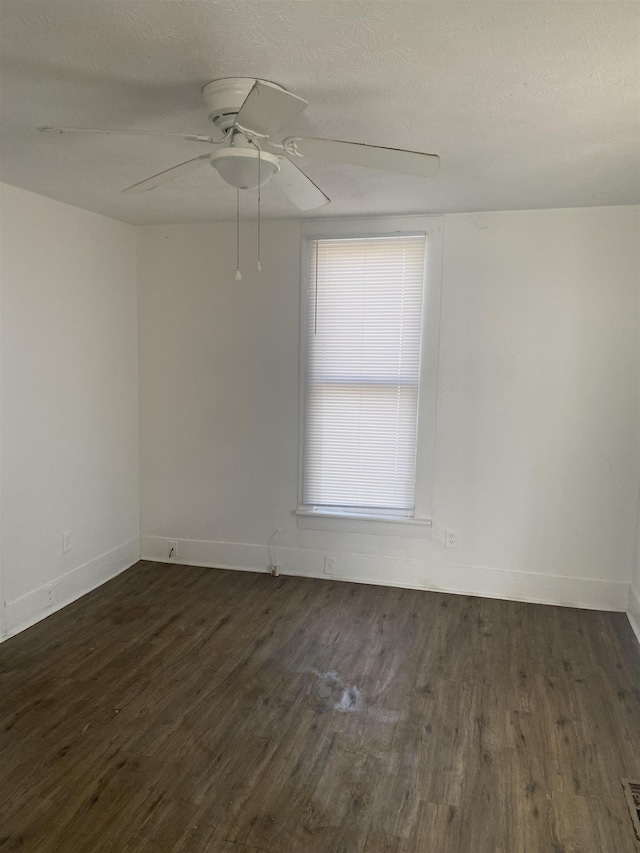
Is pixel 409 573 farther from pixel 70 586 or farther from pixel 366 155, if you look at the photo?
pixel 366 155

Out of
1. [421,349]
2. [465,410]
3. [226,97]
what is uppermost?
[226,97]

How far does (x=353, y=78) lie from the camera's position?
1.78 metres

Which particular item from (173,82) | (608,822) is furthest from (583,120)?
(608,822)

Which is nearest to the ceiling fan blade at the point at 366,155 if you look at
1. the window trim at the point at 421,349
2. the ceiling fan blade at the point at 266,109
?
the ceiling fan blade at the point at 266,109

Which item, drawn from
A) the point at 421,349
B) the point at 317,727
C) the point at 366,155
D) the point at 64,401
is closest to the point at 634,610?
the point at 421,349

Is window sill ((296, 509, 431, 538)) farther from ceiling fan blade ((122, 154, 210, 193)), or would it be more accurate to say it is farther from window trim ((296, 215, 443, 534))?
ceiling fan blade ((122, 154, 210, 193))

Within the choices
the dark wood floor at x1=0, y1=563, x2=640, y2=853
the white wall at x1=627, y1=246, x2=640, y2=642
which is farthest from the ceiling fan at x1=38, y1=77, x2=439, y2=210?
the white wall at x1=627, y1=246, x2=640, y2=642

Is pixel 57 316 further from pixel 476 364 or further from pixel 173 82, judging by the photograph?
pixel 476 364

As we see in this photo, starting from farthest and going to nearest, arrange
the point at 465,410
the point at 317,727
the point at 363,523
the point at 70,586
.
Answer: the point at 363,523
the point at 465,410
the point at 70,586
the point at 317,727

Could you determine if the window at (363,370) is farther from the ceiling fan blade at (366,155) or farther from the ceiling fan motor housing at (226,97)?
the ceiling fan motor housing at (226,97)

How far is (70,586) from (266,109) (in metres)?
3.05

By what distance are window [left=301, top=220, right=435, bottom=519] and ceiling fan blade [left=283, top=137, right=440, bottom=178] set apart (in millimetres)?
1825

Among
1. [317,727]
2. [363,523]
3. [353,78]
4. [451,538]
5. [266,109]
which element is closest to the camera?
[266,109]

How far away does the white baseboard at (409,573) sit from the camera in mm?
3664
